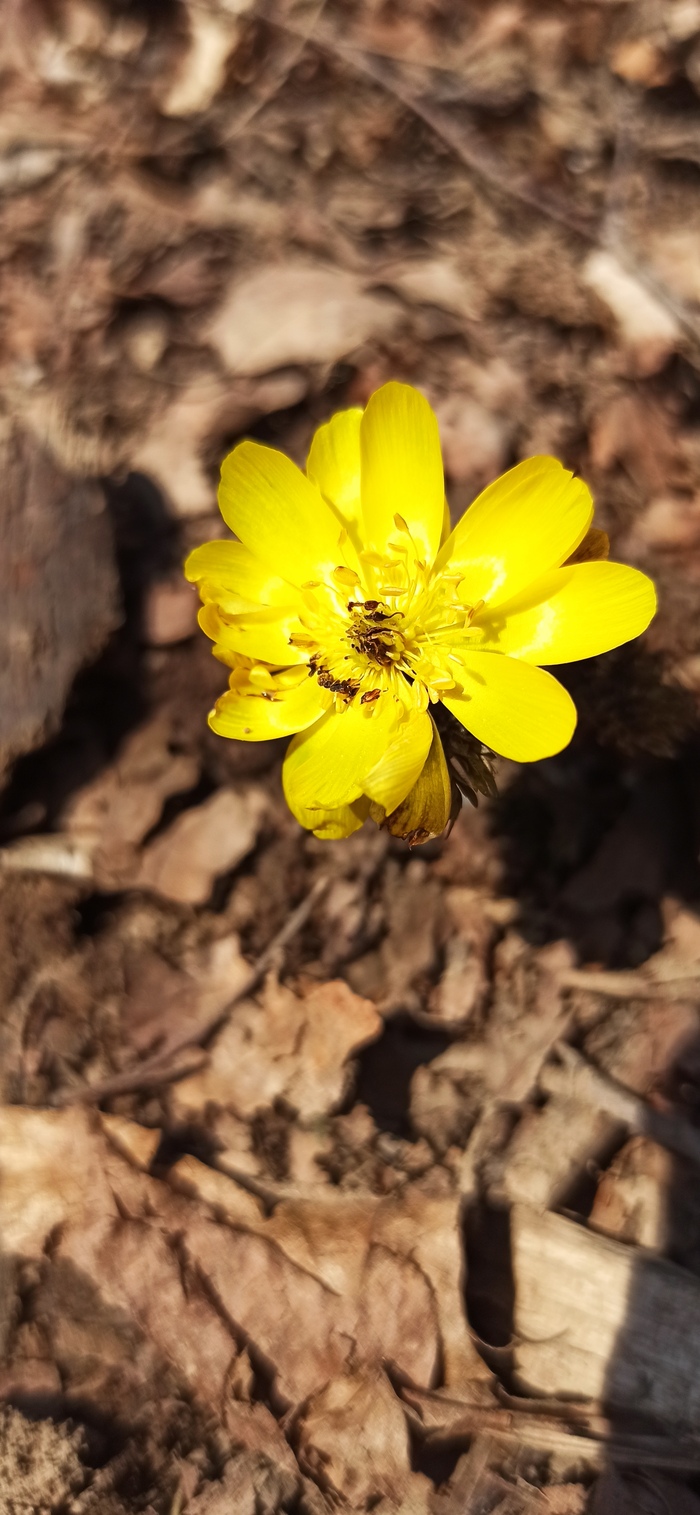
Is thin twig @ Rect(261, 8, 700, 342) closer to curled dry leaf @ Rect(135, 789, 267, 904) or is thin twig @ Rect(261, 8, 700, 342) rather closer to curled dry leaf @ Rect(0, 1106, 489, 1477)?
curled dry leaf @ Rect(135, 789, 267, 904)

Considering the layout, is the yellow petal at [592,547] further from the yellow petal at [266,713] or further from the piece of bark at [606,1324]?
the piece of bark at [606,1324]

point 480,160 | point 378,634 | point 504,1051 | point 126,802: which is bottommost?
point 504,1051

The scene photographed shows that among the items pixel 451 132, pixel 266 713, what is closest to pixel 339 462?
pixel 266 713

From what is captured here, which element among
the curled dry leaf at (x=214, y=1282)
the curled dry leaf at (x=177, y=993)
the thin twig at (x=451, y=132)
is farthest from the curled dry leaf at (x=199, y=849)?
the thin twig at (x=451, y=132)

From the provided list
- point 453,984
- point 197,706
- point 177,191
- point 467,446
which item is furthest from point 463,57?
point 453,984

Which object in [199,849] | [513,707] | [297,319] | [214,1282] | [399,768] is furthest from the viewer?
[297,319]

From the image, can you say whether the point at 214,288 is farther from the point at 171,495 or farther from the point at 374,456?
the point at 374,456

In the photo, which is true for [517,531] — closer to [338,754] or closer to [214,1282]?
[338,754]
